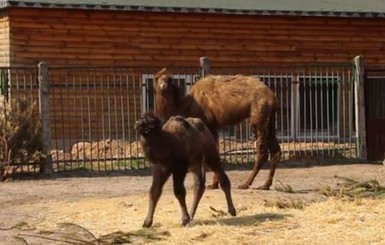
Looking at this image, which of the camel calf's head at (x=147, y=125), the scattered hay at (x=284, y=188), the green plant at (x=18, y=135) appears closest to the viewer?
the camel calf's head at (x=147, y=125)

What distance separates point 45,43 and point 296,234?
1377cm

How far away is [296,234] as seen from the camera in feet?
29.2

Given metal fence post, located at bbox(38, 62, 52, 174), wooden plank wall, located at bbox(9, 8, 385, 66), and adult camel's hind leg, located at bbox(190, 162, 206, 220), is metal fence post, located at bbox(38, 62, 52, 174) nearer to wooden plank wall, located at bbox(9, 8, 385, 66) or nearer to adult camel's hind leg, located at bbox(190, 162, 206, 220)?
wooden plank wall, located at bbox(9, 8, 385, 66)

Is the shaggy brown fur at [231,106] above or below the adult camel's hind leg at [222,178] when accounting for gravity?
above

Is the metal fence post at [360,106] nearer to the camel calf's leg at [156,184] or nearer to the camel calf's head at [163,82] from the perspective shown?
the camel calf's head at [163,82]

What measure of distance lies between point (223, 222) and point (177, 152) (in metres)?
1.07

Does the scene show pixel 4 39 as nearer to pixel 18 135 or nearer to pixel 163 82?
pixel 18 135

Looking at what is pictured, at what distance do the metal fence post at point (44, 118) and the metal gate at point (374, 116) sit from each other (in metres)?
7.33

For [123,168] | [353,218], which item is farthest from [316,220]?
[123,168]

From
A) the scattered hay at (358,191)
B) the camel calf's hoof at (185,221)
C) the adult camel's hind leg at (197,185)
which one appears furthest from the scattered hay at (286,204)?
the camel calf's hoof at (185,221)

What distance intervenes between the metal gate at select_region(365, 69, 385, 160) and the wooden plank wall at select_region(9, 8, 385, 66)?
4799 millimetres

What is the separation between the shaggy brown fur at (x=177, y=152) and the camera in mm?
9055

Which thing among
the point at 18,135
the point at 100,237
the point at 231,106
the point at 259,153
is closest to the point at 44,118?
the point at 18,135

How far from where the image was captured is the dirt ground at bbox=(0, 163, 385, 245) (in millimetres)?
10062
